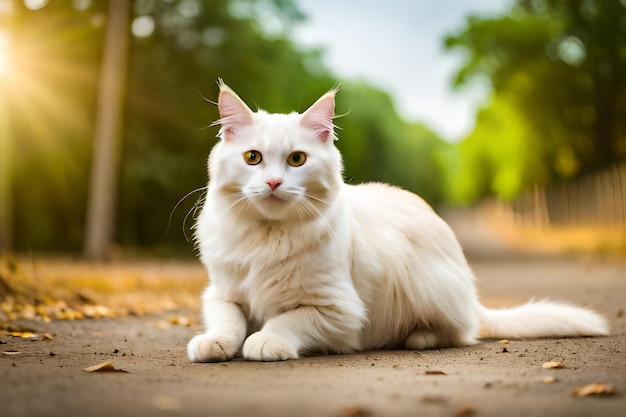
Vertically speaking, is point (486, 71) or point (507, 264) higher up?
point (486, 71)

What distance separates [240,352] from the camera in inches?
149

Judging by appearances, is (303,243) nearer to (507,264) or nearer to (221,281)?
(221,281)

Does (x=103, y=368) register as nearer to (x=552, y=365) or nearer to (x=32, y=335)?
(x=32, y=335)

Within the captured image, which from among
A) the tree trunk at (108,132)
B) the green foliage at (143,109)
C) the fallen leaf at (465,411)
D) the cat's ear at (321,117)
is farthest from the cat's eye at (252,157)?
the green foliage at (143,109)

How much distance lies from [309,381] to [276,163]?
3.90 ft

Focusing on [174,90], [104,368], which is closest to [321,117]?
[104,368]

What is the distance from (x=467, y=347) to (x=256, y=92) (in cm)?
1531

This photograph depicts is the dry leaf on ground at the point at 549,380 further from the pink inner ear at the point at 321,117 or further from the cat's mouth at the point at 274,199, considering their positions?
the pink inner ear at the point at 321,117

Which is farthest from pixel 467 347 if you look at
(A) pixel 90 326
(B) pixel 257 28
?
(B) pixel 257 28

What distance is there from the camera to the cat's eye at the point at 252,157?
367 centimetres

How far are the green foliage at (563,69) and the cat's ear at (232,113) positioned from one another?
20728 mm

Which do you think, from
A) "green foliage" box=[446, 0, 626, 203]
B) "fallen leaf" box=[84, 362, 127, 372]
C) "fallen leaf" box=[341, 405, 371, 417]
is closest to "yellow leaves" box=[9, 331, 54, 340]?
"fallen leaf" box=[84, 362, 127, 372]

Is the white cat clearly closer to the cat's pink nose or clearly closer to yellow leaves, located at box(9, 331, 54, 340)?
the cat's pink nose

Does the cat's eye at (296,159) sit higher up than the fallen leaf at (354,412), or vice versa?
the cat's eye at (296,159)
